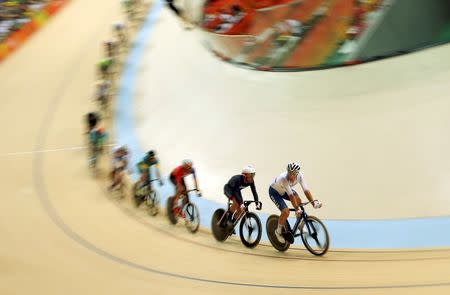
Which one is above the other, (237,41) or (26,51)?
(237,41)

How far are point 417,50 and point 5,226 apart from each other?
6185mm

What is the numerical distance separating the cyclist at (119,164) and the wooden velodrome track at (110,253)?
315 mm

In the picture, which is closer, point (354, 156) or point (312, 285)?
point (312, 285)

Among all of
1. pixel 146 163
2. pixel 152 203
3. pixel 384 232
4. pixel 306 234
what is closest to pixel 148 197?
pixel 152 203

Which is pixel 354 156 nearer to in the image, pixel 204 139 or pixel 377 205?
pixel 377 205

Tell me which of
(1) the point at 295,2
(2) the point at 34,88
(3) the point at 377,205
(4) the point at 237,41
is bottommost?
(2) the point at 34,88

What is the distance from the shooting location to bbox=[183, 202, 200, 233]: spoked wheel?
7664mm

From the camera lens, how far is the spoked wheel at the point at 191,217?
25.1 feet

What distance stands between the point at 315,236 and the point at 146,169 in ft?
9.45

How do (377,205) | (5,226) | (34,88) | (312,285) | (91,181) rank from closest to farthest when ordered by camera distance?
1. (312,285)
2. (377,205)
3. (5,226)
4. (91,181)
5. (34,88)

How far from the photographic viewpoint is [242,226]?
700 cm

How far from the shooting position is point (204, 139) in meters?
9.76

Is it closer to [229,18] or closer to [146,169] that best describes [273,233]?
[146,169]

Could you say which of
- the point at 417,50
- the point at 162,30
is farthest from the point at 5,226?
the point at 162,30
